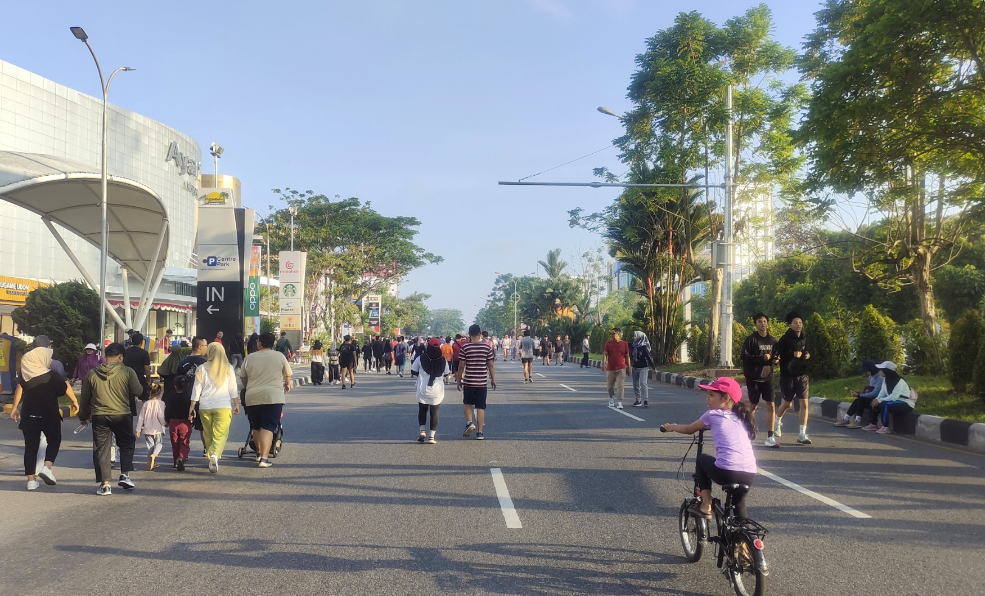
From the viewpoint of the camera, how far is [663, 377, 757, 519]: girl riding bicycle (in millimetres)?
4957

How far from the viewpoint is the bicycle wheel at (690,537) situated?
530 centimetres

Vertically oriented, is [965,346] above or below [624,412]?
above

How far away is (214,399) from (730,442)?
256 inches

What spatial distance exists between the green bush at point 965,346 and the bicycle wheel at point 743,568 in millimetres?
11239

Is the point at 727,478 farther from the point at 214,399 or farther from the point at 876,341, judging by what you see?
the point at 876,341

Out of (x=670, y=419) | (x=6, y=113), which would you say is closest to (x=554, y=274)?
(x=6, y=113)

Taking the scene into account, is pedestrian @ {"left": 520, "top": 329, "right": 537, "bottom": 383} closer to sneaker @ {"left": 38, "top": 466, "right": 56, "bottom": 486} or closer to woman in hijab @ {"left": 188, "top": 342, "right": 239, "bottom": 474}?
woman in hijab @ {"left": 188, "top": 342, "right": 239, "bottom": 474}

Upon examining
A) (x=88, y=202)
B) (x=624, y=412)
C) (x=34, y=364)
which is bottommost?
(x=624, y=412)

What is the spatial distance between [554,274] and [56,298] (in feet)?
221

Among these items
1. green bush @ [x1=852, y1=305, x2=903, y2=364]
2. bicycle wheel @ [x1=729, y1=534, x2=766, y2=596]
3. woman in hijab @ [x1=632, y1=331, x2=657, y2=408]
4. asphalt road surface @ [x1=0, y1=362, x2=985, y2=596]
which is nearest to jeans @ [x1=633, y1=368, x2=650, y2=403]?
woman in hijab @ [x1=632, y1=331, x2=657, y2=408]

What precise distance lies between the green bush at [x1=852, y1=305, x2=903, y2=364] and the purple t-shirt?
49.6ft

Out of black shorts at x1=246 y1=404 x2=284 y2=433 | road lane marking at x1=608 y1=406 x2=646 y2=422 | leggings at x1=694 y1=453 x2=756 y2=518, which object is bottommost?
road lane marking at x1=608 y1=406 x2=646 y2=422

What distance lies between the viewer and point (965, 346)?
13898 millimetres

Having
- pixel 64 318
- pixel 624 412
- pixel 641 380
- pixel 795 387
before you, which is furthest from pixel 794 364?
pixel 64 318
